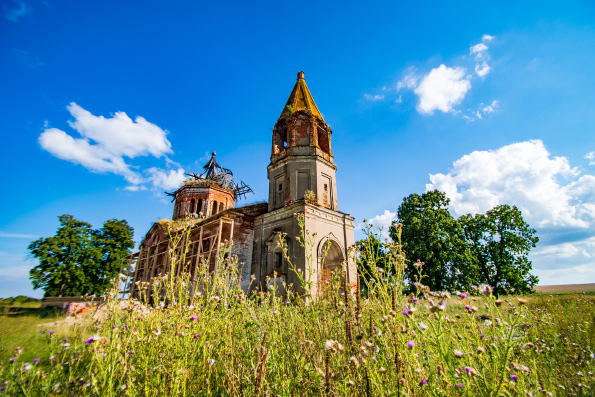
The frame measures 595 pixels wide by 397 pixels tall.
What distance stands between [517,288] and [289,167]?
Answer: 18.7 meters

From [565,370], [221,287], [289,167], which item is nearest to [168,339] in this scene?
[221,287]

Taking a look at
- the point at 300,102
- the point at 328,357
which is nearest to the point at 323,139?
the point at 300,102

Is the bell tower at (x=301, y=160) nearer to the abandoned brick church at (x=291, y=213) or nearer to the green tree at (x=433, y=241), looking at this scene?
the abandoned brick church at (x=291, y=213)

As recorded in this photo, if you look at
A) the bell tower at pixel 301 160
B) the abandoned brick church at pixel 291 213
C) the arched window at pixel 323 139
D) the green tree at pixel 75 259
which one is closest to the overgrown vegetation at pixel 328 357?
the abandoned brick church at pixel 291 213

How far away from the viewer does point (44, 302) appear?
22141 millimetres

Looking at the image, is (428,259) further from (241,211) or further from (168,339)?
(168,339)

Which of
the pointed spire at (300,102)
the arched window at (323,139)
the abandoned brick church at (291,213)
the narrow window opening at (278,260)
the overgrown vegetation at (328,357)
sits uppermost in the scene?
the pointed spire at (300,102)

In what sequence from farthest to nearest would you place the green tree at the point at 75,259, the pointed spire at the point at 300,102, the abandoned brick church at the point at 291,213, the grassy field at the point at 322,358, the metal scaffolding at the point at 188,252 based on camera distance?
the green tree at the point at 75,259, the pointed spire at the point at 300,102, the metal scaffolding at the point at 188,252, the abandoned brick church at the point at 291,213, the grassy field at the point at 322,358

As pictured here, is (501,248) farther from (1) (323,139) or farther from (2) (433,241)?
(1) (323,139)

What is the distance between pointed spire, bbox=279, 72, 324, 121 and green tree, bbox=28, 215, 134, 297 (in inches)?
864

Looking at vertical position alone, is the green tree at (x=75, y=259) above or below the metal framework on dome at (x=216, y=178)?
below

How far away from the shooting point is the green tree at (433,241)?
1898 cm

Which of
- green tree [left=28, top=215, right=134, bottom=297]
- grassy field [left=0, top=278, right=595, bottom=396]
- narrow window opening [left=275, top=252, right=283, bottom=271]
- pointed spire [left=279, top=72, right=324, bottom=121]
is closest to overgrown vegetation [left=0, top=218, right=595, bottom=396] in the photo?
grassy field [left=0, top=278, right=595, bottom=396]

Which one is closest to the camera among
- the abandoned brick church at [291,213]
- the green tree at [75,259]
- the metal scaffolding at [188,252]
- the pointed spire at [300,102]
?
the abandoned brick church at [291,213]
